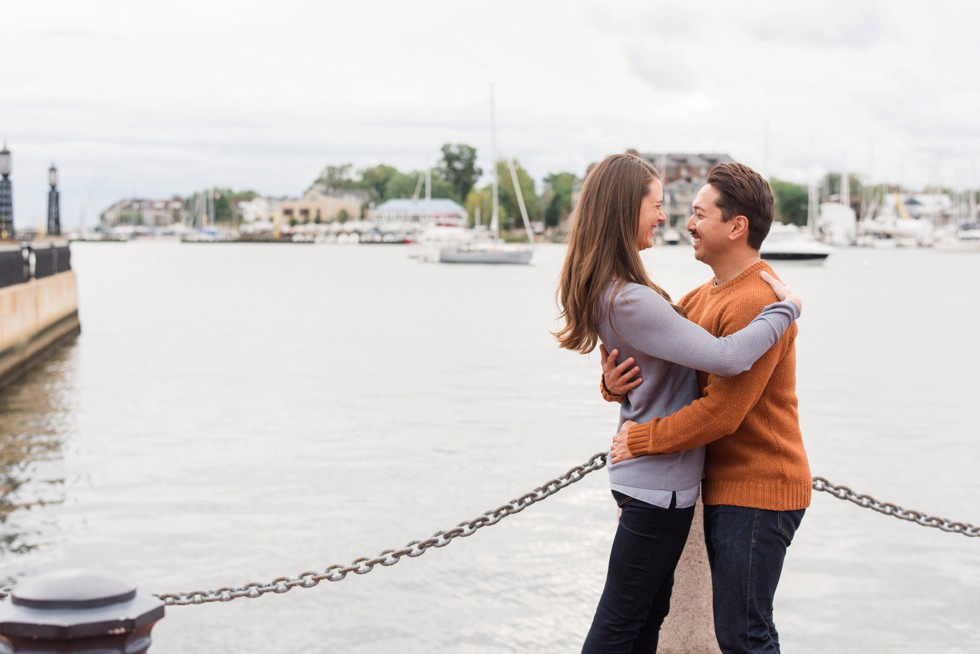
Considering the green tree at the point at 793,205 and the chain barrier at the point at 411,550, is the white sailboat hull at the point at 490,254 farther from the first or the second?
the green tree at the point at 793,205

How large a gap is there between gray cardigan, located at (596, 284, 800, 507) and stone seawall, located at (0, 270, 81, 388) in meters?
19.7

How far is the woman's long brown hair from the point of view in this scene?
387 cm

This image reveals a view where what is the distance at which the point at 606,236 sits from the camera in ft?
12.8

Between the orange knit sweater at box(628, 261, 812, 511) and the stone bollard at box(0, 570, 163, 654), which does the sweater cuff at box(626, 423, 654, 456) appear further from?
the stone bollard at box(0, 570, 163, 654)

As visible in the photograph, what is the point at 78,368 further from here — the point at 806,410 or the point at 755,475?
the point at 755,475

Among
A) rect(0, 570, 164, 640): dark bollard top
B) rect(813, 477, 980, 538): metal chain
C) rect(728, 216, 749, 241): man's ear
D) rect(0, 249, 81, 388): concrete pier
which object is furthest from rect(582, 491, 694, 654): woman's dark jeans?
rect(0, 249, 81, 388): concrete pier

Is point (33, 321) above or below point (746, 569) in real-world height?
below

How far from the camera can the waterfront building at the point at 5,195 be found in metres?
41.2

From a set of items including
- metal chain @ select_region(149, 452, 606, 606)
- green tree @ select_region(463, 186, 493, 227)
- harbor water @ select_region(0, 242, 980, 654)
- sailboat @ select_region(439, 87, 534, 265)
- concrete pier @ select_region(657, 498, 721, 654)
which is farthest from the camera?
green tree @ select_region(463, 186, 493, 227)

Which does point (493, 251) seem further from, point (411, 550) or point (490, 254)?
point (411, 550)

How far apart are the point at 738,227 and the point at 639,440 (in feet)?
2.51

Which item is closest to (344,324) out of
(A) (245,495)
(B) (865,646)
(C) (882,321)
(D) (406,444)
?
(C) (882,321)

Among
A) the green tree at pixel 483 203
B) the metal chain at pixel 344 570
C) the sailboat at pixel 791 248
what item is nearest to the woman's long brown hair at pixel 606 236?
the metal chain at pixel 344 570

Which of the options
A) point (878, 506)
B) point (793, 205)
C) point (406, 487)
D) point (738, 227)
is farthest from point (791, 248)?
point (738, 227)
